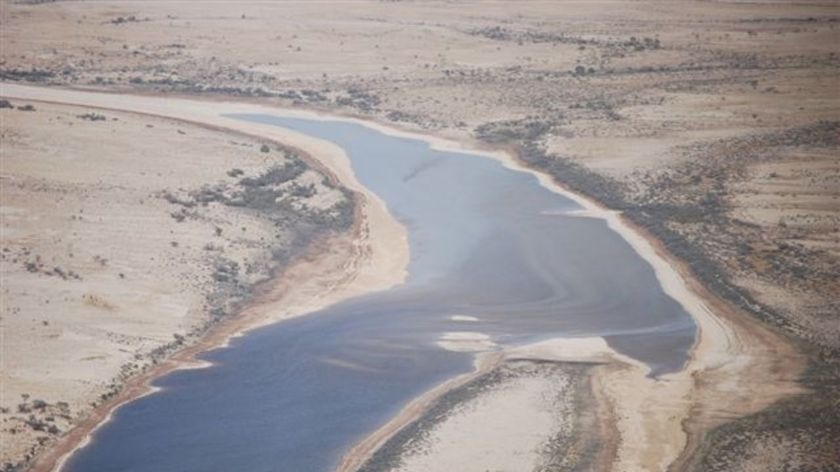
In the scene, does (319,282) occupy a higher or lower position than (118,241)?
lower

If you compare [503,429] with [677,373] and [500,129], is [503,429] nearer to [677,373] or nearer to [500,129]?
[677,373]

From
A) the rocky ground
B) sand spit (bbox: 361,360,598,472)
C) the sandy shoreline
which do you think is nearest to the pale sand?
sand spit (bbox: 361,360,598,472)

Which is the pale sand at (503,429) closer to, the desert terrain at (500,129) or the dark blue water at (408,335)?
the dark blue water at (408,335)

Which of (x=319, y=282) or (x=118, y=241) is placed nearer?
(x=319, y=282)

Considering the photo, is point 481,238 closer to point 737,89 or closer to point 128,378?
point 128,378

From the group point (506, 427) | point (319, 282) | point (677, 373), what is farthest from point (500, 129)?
point (506, 427)

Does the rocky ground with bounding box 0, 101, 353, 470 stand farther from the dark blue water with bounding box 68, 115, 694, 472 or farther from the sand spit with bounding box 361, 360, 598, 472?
the sand spit with bounding box 361, 360, 598, 472
